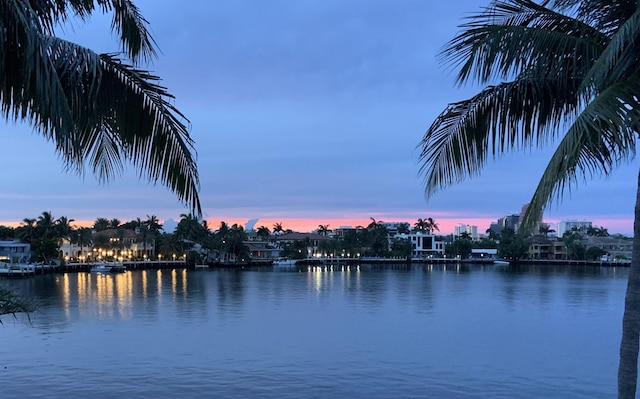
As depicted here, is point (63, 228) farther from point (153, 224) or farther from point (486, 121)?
point (486, 121)

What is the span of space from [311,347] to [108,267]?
95.3 meters

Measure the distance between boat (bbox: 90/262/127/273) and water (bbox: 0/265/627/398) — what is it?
50908mm

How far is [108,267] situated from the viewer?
405ft

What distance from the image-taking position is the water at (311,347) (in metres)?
29.3

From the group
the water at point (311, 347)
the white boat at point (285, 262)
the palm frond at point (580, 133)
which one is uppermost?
the palm frond at point (580, 133)

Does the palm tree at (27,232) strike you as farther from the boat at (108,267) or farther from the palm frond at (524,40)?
the palm frond at (524,40)

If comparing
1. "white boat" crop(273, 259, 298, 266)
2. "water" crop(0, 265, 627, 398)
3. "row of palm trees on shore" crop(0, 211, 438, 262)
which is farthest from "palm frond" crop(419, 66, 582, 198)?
"white boat" crop(273, 259, 298, 266)

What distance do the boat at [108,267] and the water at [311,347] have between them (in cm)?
5091

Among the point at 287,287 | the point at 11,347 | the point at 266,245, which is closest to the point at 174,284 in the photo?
the point at 287,287

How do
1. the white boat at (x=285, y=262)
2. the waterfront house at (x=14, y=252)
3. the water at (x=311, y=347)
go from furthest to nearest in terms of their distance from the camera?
the white boat at (x=285, y=262) < the waterfront house at (x=14, y=252) < the water at (x=311, y=347)

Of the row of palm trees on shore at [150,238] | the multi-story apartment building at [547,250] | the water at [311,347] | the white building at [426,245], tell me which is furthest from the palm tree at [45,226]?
the multi-story apartment building at [547,250]

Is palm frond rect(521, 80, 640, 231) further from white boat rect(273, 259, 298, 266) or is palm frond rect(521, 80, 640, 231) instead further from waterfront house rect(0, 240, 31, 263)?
white boat rect(273, 259, 298, 266)

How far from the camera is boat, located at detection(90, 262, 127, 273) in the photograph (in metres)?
120

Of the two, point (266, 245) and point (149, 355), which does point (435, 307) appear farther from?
point (266, 245)
